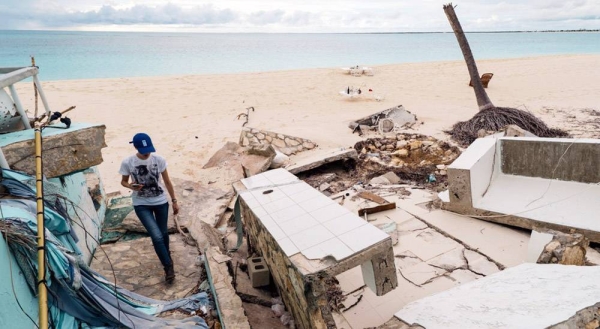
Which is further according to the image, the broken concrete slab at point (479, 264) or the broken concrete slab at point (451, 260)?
the broken concrete slab at point (451, 260)

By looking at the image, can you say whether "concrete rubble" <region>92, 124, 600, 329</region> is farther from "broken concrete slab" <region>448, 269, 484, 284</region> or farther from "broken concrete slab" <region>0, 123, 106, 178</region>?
"broken concrete slab" <region>0, 123, 106, 178</region>

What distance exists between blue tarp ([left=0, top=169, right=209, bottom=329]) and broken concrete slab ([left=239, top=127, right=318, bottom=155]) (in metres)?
5.07

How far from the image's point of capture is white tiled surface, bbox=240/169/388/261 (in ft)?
8.89

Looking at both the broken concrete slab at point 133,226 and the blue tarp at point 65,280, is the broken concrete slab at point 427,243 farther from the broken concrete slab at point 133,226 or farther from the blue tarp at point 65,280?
the broken concrete slab at point 133,226

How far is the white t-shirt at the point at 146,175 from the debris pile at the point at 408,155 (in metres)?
4.07

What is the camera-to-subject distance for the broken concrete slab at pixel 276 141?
318 inches

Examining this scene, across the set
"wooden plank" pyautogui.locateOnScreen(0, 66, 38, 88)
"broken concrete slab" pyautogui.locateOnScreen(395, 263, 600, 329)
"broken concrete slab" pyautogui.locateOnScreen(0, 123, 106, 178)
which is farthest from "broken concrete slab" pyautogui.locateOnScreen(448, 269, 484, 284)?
"wooden plank" pyautogui.locateOnScreen(0, 66, 38, 88)

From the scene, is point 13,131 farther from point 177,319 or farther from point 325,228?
point 325,228

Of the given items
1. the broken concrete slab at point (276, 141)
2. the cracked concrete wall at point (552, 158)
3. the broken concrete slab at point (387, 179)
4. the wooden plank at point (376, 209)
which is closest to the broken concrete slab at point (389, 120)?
the broken concrete slab at point (276, 141)

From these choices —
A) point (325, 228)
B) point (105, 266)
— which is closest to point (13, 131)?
point (105, 266)

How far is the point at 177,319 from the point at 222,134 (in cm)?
713

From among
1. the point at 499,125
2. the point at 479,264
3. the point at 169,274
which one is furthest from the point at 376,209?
the point at 499,125

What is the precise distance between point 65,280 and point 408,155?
6458 mm

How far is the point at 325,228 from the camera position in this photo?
9.78ft
